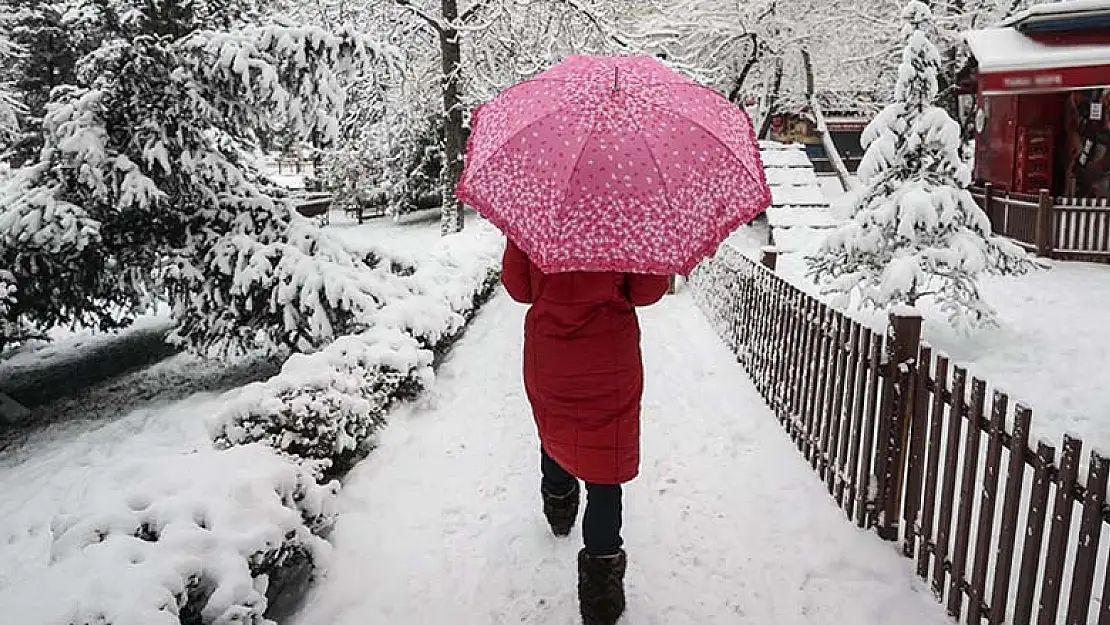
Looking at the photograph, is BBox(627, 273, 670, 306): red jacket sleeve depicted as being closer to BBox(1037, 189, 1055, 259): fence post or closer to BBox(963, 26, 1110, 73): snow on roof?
BBox(1037, 189, 1055, 259): fence post

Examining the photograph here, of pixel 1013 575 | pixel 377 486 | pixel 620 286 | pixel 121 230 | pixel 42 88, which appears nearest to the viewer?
pixel 620 286

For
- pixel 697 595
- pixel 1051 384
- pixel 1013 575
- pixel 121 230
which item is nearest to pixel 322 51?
pixel 121 230

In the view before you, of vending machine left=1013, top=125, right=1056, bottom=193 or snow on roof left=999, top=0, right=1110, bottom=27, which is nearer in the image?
snow on roof left=999, top=0, right=1110, bottom=27

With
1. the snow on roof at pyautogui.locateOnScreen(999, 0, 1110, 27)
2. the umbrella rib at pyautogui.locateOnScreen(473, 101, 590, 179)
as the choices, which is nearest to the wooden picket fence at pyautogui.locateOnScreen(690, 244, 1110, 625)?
the umbrella rib at pyautogui.locateOnScreen(473, 101, 590, 179)

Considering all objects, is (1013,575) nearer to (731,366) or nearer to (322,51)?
(731,366)

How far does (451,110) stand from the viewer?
1702cm

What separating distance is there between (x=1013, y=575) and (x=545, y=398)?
2505 millimetres

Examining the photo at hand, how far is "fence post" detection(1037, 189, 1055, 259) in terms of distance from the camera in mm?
13773

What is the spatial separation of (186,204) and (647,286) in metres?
6.93

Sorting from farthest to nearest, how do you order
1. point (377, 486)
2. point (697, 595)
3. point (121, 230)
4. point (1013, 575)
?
point (121, 230), point (377, 486), point (1013, 575), point (697, 595)

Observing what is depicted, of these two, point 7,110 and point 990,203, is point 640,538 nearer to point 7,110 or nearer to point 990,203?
point 7,110

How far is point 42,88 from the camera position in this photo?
10.1 m

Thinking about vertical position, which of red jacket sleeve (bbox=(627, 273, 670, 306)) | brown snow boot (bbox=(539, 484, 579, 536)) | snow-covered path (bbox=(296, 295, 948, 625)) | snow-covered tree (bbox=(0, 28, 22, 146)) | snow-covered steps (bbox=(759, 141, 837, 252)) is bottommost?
snow-covered steps (bbox=(759, 141, 837, 252))

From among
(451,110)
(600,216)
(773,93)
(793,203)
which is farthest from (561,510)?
(773,93)
